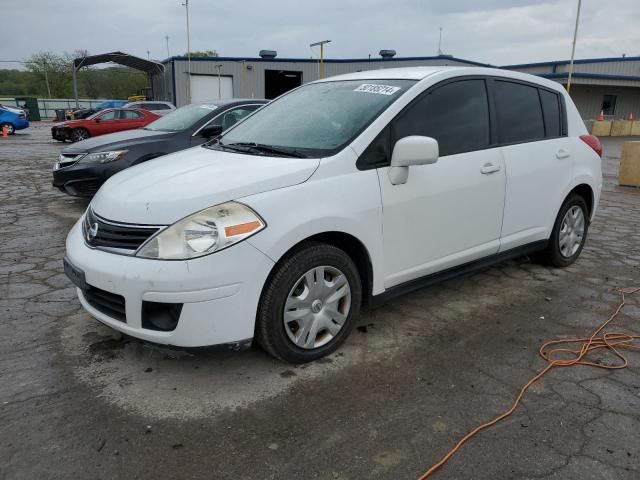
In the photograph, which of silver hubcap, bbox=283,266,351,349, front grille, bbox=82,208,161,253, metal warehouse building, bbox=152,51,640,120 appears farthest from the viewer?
metal warehouse building, bbox=152,51,640,120

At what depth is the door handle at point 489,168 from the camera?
12.3 ft

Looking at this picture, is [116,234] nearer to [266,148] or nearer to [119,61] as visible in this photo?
[266,148]

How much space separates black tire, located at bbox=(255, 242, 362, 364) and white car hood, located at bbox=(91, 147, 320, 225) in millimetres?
424

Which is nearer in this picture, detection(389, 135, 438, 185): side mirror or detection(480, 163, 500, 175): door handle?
detection(389, 135, 438, 185): side mirror

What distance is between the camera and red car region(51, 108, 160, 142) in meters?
17.5

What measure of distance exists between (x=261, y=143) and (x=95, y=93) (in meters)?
62.8

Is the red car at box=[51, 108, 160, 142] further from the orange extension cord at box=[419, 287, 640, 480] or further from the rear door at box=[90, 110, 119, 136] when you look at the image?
the orange extension cord at box=[419, 287, 640, 480]

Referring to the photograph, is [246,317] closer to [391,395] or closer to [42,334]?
[391,395]

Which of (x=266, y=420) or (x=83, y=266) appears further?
(x=83, y=266)

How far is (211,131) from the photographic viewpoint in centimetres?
677

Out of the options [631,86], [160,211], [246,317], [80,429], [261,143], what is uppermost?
[631,86]

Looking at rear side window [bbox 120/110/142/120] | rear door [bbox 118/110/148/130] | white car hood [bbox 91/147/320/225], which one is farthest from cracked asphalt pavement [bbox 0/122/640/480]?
rear side window [bbox 120/110/142/120]

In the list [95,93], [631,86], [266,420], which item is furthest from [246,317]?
[95,93]

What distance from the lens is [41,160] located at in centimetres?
1355
